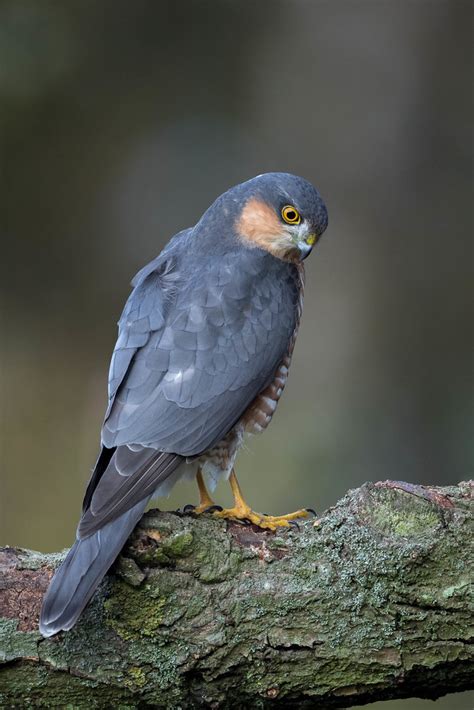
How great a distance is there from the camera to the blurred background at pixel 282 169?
6355 mm

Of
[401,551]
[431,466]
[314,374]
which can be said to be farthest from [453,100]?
[401,551]

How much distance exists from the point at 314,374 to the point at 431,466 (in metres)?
1.04

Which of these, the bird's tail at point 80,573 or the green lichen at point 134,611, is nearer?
the bird's tail at point 80,573

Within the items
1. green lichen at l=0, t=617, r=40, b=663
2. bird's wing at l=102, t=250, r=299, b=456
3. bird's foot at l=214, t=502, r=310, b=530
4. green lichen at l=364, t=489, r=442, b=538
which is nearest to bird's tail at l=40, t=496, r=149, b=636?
green lichen at l=0, t=617, r=40, b=663

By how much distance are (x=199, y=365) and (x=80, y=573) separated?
993 millimetres

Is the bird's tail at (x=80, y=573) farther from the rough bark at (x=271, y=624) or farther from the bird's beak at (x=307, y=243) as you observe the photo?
the bird's beak at (x=307, y=243)

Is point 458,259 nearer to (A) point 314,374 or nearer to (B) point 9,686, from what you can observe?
(A) point 314,374

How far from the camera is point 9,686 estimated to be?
9.39 ft

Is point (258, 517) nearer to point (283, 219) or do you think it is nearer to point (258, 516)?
point (258, 516)

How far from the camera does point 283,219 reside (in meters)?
4.11

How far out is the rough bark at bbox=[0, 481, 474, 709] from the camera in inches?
113

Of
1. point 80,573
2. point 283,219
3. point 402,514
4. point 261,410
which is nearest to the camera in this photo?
point 80,573

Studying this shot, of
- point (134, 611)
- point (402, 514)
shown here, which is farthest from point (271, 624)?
point (402, 514)

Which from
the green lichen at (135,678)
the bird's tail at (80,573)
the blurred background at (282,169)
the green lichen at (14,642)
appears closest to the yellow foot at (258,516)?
the bird's tail at (80,573)
